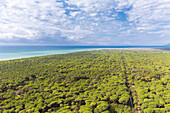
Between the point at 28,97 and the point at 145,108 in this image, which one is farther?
the point at 28,97

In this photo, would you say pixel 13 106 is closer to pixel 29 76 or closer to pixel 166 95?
pixel 29 76

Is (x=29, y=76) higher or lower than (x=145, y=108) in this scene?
higher

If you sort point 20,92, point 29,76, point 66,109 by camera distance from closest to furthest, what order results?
1. point 66,109
2. point 20,92
3. point 29,76

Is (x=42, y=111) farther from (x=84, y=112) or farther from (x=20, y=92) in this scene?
(x=20, y=92)

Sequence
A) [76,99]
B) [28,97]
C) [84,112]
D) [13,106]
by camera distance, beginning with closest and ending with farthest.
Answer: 1. [84,112]
2. [13,106]
3. [76,99]
4. [28,97]

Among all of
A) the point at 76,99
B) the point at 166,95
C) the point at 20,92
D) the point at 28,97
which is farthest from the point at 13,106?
the point at 166,95

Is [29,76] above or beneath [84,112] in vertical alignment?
above

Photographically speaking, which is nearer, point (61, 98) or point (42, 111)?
point (42, 111)

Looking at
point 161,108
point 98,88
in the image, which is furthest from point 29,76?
point 161,108

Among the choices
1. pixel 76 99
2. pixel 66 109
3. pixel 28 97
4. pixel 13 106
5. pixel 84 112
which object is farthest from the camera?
pixel 28 97
